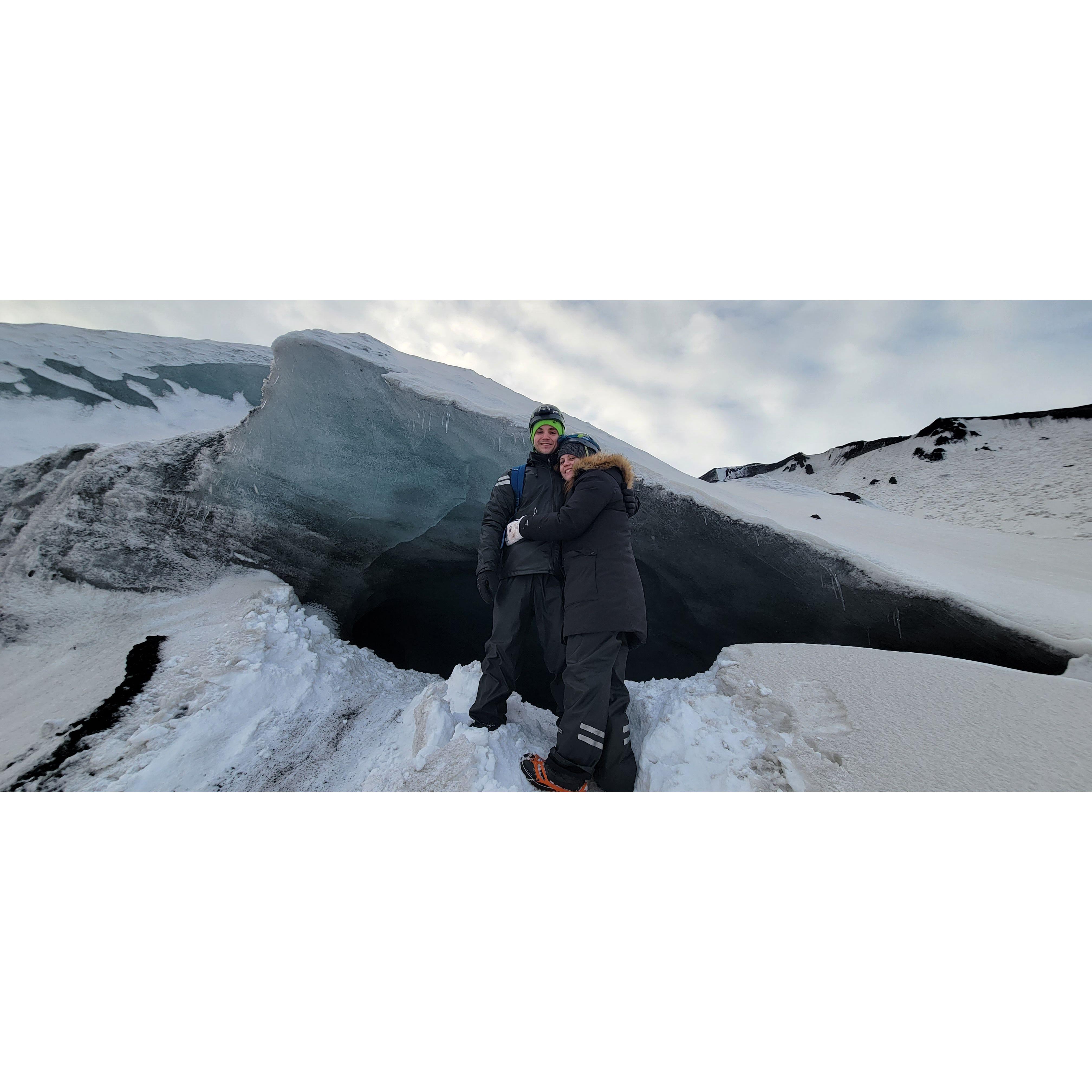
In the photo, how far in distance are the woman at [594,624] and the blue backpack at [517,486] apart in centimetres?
20

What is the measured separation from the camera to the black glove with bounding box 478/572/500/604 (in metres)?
2.41

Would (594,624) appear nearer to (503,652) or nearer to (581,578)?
(581,578)

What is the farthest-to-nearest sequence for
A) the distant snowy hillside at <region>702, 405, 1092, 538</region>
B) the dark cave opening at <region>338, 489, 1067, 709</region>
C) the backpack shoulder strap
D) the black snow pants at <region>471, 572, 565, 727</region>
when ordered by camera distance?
the distant snowy hillside at <region>702, 405, 1092, 538</region>, the dark cave opening at <region>338, 489, 1067, 709</region>, the backpack shoulder strap, the black snow pants at <region>471, 572, 565, 727</region>

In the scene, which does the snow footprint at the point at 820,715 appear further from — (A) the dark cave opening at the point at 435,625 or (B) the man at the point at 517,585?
(A) the dark cave opening at the point at 435,625

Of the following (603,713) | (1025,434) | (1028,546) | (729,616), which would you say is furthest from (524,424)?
(1025,434)

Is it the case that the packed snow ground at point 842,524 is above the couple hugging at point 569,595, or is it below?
above

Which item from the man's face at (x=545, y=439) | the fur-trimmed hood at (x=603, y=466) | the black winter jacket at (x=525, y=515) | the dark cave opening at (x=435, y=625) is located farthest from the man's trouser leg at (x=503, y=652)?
the dark cave opening at (x=435, y=625)

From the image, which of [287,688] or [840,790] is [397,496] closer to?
[287,688]

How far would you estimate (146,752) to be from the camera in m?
2.12

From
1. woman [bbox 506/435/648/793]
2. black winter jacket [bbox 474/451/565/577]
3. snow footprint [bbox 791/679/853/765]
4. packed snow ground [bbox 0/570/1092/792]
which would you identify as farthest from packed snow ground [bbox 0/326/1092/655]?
woman [bbox 506/435/648/793]

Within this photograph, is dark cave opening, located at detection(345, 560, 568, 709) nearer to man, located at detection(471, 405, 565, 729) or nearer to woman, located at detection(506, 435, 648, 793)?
man, located at detection(471, 405, 565, 729)

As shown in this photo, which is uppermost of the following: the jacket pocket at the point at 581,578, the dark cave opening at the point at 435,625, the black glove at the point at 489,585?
the jacket pocket at the point at 581,578

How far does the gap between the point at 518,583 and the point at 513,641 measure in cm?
32

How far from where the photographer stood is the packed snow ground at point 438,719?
1.68m
